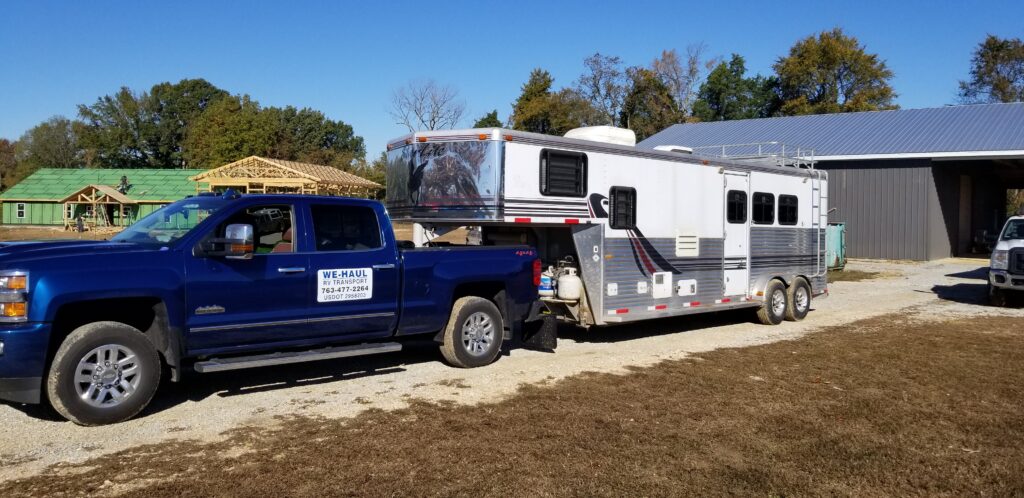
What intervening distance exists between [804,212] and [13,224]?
62943 millimetres

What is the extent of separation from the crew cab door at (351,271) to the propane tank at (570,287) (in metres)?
2.92

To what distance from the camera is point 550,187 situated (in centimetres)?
998

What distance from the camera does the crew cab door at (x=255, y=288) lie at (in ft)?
23.0

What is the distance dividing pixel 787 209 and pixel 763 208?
2.60 ft

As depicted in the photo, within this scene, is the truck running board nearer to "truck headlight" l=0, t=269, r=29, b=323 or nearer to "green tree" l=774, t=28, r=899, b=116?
"truck headlight" l=0, t=269, r=29, b=323

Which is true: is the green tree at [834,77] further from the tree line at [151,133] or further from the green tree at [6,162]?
the green tree at [6,162]

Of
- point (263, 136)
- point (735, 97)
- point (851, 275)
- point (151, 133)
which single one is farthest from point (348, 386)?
point (151, 133)

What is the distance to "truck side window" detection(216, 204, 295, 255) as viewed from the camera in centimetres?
757

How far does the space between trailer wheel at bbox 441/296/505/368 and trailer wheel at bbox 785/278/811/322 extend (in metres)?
6.63

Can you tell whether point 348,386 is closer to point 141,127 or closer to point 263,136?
point 263,136

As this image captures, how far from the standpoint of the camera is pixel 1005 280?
1642 cm

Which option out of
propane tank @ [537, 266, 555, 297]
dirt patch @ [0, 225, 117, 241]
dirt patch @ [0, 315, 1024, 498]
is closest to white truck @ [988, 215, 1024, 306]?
dirt patch @ [0, 315, 1024, 498]

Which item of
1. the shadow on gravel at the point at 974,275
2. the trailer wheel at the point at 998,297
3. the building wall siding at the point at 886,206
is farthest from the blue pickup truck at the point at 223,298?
the building wall siding at the point at 886,206

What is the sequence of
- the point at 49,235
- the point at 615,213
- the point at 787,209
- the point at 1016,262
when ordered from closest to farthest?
the point at 615,213, the point at 787,209, the point at 1016,262, the point at 49,235
